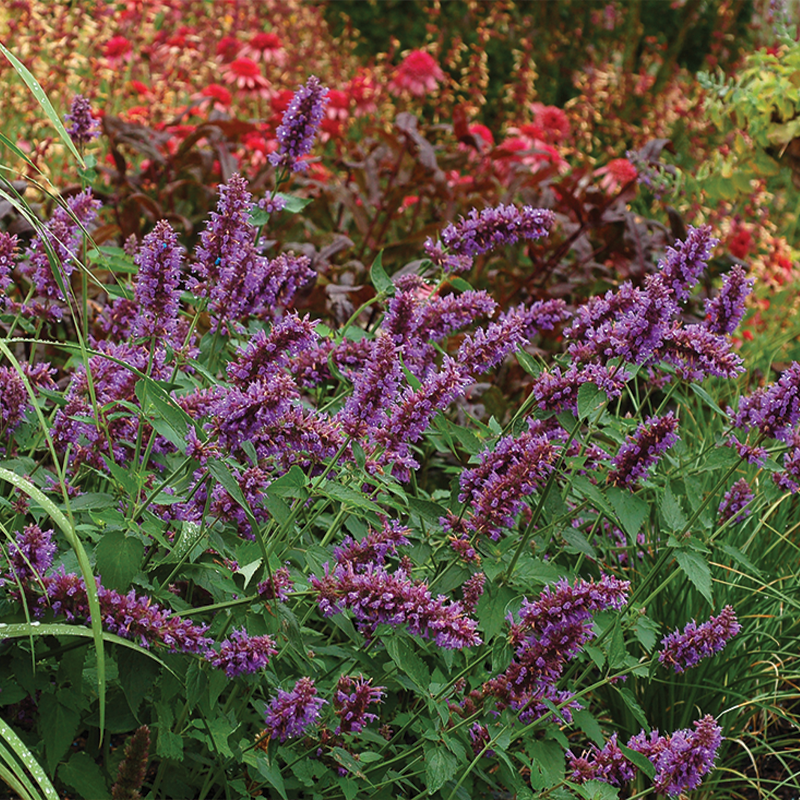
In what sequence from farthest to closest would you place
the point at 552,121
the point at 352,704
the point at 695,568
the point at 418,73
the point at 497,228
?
the point at 552,121, the point at 418,73, the point at 497,228, the point at 695,568, the point at 352,704

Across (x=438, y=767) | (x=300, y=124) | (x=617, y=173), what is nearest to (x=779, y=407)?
(x=438, y=767)

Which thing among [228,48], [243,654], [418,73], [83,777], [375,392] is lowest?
[83,777]

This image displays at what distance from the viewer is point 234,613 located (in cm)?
170

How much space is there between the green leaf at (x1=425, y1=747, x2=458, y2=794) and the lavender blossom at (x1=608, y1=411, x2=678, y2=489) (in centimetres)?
60

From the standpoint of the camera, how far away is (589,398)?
165cm

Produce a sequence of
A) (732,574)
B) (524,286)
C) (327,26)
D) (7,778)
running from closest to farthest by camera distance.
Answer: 1. (7,778)
2. (732,574)
3. (524,286)
4. (327,26)

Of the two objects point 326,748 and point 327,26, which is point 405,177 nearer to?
point 326,748

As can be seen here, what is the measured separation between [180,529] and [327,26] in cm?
778

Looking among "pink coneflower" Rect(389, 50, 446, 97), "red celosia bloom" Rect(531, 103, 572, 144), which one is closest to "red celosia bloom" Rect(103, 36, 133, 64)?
"pink coneflower" Rect(389, 50, 446, 97)

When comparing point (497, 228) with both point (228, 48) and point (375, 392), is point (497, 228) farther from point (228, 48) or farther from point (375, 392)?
point (228, 48)

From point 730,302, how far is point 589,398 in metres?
0.52

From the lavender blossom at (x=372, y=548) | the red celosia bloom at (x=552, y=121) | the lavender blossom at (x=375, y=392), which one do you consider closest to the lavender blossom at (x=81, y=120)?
the lavender blossom at (x=375, y=392)

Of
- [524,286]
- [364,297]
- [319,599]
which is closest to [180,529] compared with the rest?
[319,599]

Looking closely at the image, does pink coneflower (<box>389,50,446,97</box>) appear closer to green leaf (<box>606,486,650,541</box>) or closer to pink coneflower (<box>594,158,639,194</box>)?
pink coneflower (<box>594,158,639,194</box>)
